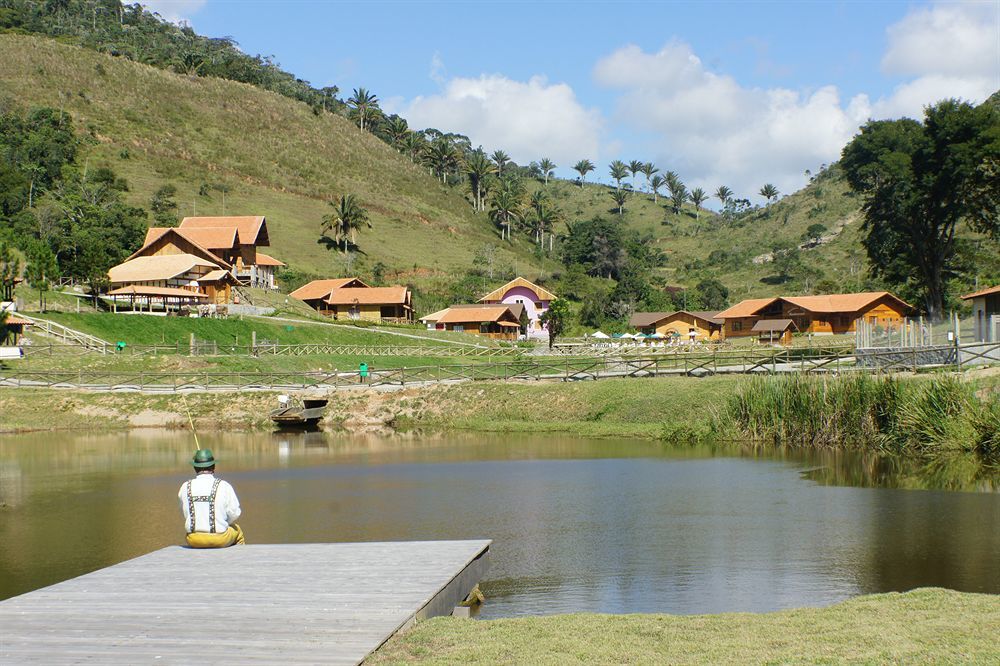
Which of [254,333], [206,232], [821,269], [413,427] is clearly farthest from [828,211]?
[413,427]

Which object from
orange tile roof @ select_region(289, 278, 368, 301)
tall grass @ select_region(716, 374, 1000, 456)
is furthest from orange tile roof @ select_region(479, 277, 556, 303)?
tall grass @ select_region(716, 374, 1000, 456)

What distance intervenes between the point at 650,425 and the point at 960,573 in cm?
2680

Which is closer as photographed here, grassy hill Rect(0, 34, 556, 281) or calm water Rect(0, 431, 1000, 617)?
calm water Rect(0, 431, 1000, 617)

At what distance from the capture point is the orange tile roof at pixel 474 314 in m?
108

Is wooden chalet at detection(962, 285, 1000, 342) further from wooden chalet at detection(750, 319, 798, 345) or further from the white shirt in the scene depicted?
wooden chalet at detection(750, 319, 798, 345)

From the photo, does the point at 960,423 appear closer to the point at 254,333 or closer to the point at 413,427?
the point at 413,427

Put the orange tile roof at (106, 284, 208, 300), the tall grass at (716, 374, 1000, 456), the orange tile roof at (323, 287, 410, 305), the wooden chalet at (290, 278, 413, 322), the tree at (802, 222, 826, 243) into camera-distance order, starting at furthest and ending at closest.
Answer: the tree at (802, 222, 826, 243), the wooden chalet at (290, 278, 413, 322), the orange tile roof at (323, 287, 410, 305), the orange tile roof at (106, 284, 208, 300), the tall grass at (716, 374, 1000, 456)

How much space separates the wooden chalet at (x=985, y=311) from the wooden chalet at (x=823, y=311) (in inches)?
1768

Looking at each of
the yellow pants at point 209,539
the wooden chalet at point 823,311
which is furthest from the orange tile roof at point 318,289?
the yellow pants at point 209,539

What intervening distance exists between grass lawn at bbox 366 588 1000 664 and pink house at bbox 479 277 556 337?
107621 mm

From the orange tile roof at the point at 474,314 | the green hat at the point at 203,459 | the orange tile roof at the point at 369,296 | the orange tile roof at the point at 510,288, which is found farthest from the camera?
the orange tile roof at the point at 510,288

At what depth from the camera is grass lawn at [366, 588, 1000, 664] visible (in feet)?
33.5

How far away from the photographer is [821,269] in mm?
142125

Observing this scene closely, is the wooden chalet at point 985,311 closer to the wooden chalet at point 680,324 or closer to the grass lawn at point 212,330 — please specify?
the grass lawn at point 212,330
